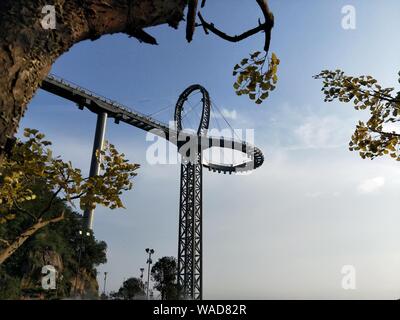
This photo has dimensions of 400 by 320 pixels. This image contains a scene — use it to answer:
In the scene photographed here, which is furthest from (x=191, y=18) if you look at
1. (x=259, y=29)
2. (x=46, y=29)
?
(x=46, y=29)

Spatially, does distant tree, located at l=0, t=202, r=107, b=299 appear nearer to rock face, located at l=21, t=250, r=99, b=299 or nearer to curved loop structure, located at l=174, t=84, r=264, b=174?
rock face, located at l=21, t=250, r=99, b=299

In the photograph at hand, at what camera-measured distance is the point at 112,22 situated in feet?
4.37

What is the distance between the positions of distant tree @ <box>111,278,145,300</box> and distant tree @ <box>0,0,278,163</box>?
48584 millimetres

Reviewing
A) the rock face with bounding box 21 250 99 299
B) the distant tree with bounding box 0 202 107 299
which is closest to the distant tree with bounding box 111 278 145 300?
the distant tree with bounding box 0 202 107 299

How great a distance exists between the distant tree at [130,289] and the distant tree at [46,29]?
48584mm

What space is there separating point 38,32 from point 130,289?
5074 cm

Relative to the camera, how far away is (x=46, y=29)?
45.6 inches

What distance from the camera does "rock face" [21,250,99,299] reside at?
27362mm

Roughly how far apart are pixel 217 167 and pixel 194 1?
3263 centimetres
